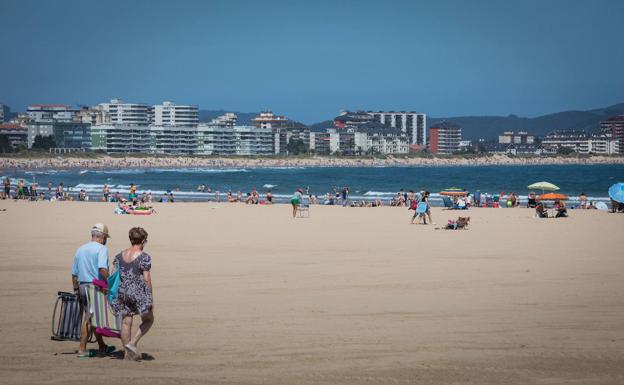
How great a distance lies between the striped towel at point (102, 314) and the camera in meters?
7.54

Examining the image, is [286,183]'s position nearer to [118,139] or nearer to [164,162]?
[164,162]

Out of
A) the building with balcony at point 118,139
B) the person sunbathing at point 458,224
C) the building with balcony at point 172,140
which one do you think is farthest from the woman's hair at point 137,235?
the building with balcony at point 172,140

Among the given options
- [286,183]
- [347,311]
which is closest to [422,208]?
[347,311]

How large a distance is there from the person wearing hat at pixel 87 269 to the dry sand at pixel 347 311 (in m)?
0.28

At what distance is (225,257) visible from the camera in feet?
51.6

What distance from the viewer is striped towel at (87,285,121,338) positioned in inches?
297

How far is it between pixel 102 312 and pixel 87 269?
41 cm

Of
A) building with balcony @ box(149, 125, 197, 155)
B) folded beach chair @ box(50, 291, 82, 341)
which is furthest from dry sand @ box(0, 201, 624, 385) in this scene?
building with balcony @ box(149, 125, 197, 155)

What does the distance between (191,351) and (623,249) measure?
1237 cm

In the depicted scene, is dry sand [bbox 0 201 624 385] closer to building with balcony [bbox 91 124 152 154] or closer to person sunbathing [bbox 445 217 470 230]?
A: person sunbathing [bbox 445 217 470 230]

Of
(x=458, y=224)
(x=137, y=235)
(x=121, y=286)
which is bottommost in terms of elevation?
(x=458, y=224)

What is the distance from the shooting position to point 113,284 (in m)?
7.37

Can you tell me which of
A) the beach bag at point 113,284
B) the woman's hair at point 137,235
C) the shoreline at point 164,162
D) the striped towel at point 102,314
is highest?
the shoreline at point 164,162

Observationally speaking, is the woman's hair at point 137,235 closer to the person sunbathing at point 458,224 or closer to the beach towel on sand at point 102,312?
the beach towel on sand at point 102,312
